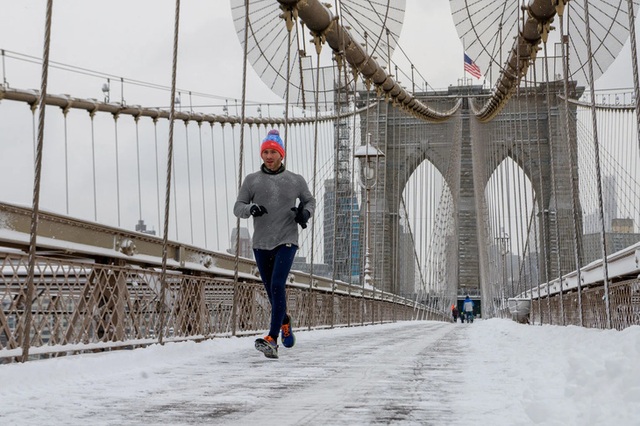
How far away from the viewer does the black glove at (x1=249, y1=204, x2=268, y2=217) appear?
191 inches

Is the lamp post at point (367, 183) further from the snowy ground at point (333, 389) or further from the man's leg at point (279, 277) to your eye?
the snowy ground at point (333, 389)

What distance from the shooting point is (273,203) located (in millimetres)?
5145

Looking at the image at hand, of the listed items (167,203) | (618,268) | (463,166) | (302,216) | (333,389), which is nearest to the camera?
(333,389)

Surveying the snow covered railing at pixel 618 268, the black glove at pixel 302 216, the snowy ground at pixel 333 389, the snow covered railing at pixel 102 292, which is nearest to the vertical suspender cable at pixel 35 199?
the snow covered railing at pixel 102 292

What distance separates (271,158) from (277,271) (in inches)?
30.6

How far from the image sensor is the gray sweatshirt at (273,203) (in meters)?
5.12

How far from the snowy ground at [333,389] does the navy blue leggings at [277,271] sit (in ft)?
1.99

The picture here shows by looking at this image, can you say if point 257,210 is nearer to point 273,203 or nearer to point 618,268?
point 273,203

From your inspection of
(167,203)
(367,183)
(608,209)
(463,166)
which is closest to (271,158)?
Result: (167,203)

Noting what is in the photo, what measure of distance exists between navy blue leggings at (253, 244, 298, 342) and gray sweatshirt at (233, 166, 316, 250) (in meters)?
0.07

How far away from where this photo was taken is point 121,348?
4.95m

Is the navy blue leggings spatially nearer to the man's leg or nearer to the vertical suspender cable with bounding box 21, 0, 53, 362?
the man's leg

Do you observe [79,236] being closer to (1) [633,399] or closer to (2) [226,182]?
A: (1) [633,399]

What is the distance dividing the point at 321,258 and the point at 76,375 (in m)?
17.2
